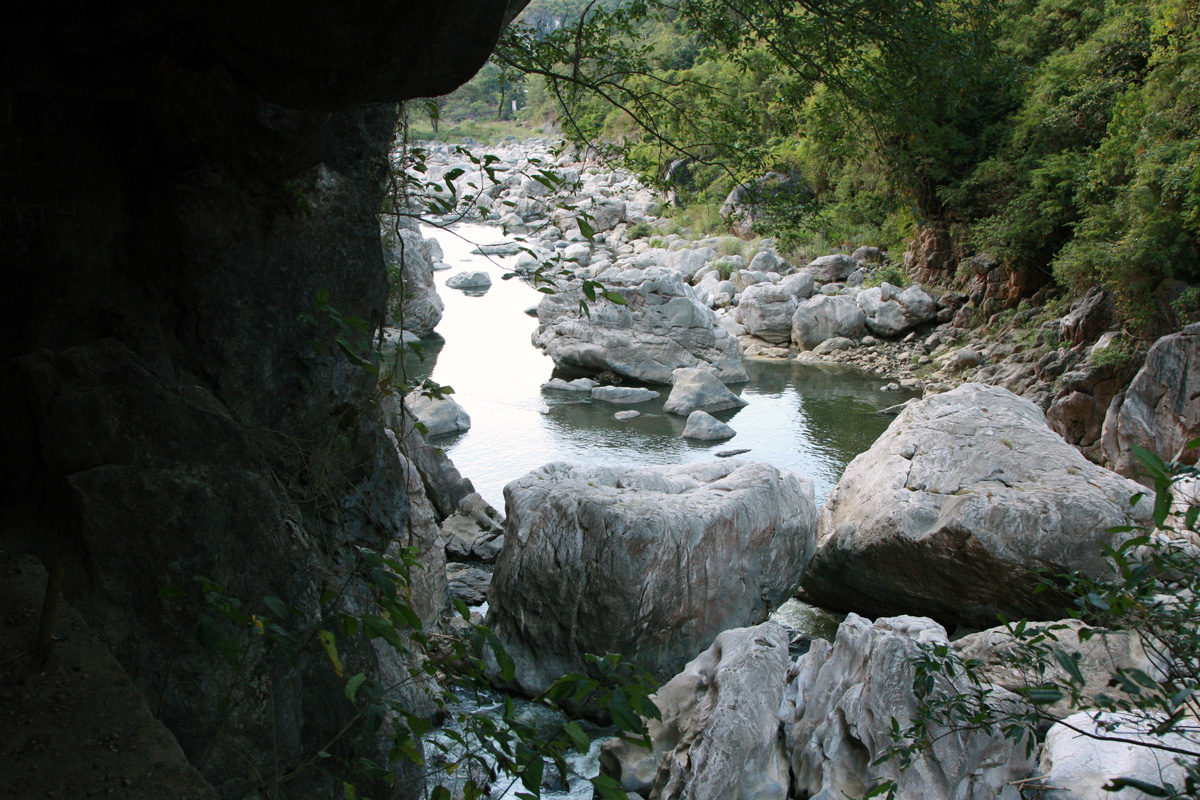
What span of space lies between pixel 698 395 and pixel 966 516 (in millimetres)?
8526

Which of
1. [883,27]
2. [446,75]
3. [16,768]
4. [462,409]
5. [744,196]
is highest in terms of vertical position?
[883,27]

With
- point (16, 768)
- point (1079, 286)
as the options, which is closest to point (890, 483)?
point (16, 768)

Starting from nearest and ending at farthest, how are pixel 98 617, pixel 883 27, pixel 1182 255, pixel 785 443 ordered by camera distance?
pixel 98 617 < pixel 883 27 < pixel 1182 255 < pixel 785 443

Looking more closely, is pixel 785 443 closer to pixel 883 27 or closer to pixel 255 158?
pixel 883 27

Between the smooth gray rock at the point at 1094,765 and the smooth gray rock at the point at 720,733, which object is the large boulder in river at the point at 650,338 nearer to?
the smooth gray rock at the point at 720,733

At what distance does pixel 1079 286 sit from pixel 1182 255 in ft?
10.1

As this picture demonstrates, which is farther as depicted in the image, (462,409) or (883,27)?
(462,409)

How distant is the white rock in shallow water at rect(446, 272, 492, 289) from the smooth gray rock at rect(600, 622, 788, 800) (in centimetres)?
2247

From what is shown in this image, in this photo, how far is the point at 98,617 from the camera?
2.47 metres

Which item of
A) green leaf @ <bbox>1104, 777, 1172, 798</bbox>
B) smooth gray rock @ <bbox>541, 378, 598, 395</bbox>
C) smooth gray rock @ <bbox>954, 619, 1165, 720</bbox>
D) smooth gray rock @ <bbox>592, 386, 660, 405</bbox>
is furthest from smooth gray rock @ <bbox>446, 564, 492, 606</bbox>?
Answer: smooth gray rock @ <bbox>541, 378, 598, 395</bbox>

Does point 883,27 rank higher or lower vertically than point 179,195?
higher

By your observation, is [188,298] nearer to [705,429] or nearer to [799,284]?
[705,429]

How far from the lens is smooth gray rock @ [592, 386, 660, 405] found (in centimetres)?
1568

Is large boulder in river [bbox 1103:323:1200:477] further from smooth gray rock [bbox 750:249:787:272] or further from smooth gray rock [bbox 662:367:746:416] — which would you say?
smooth gray rock [bbox 750:249:787:272]
